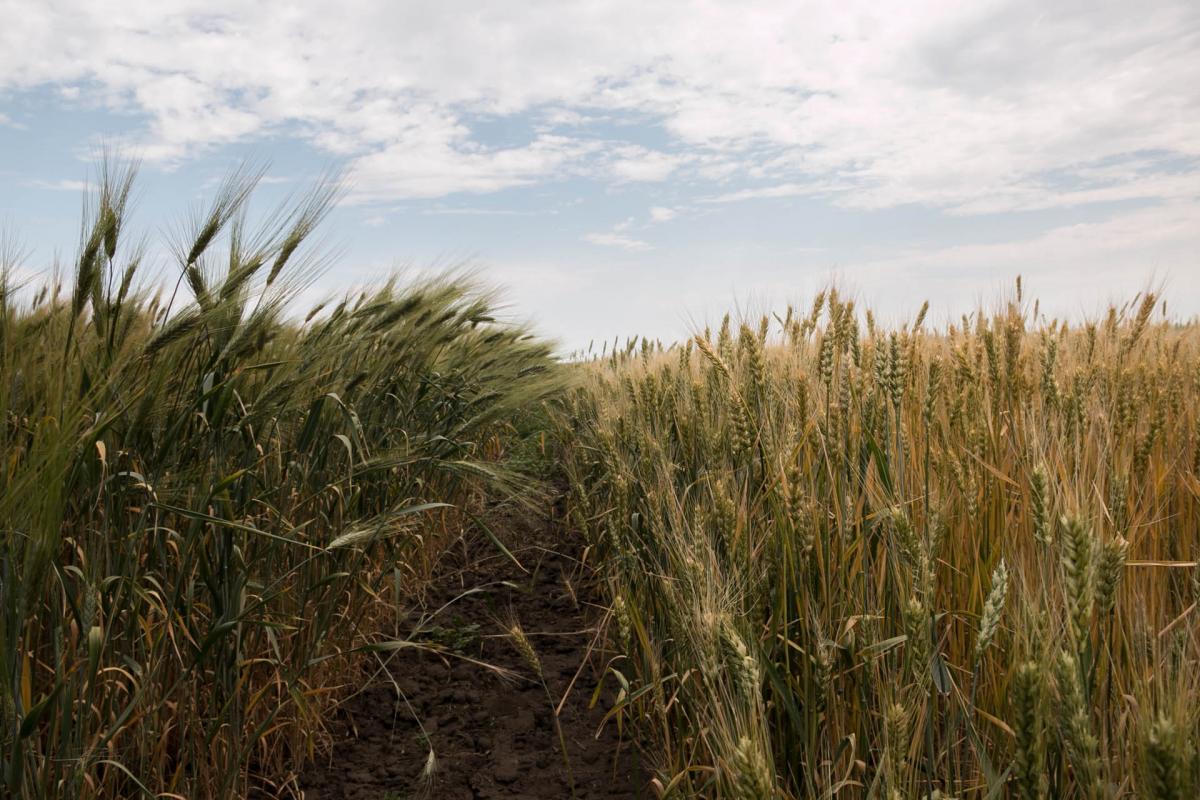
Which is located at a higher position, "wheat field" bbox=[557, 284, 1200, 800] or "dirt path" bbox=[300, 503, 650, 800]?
"wheat field" bbox=[557, 284, 1200, 800]

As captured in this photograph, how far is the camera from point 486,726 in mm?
2951

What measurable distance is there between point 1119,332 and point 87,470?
4687 millimetres

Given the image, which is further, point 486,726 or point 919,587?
point 486,726

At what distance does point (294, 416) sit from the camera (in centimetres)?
295

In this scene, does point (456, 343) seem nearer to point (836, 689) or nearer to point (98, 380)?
point (98, 380)

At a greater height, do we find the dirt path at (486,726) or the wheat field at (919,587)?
the wheat field at (919,587)

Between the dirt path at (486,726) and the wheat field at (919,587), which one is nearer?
the wheat field at (919,587)

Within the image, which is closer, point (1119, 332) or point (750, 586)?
point (750, 586)

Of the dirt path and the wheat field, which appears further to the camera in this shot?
the dirt path

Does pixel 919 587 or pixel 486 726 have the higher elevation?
pixel 919 587

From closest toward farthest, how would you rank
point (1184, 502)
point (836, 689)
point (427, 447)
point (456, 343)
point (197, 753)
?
point (836, 689) → point (197, 753) → point (1184, 502) → point (427, 447) → point (456, 343)

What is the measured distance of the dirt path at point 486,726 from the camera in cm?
255

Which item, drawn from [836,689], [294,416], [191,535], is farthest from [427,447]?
[836,689]

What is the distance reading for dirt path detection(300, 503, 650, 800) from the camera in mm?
2547
